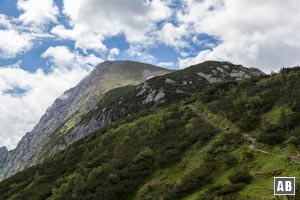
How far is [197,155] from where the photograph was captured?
34.7 m

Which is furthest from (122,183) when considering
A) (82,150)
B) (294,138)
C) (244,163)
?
(82,150)

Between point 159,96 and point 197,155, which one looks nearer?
point 197,155

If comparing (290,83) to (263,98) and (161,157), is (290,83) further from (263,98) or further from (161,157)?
(161,157)

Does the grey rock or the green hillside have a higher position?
the grey rock

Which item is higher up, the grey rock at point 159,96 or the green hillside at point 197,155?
the grey rock at point 159,96

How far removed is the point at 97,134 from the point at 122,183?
32.5 meters

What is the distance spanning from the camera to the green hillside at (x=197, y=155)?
26.4 m

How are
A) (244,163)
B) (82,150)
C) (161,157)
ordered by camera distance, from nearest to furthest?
(244,163) → (161,157) → (82,150)

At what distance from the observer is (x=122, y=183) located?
1353 inches

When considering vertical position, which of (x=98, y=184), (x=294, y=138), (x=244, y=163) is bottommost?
(x=98, y=184)

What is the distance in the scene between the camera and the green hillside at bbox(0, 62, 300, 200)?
26406mm

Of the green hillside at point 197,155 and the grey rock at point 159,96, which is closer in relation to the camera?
the green hillside at point 197,155

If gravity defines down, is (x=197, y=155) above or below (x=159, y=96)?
below

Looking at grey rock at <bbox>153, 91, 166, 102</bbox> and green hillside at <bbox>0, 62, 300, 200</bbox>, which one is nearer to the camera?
green hillside at <bbox>0, 62, 300, 200</bbox>
